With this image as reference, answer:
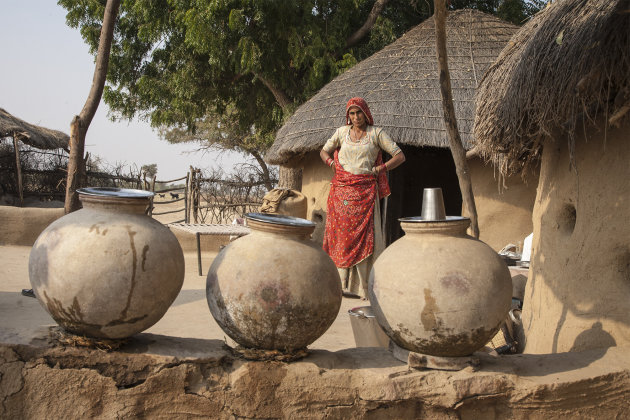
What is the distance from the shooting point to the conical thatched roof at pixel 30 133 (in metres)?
11.8

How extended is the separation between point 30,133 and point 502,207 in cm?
1030

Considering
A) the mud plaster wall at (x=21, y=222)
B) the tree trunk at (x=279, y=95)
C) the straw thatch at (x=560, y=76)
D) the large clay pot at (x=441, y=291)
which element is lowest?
the mud plaster wall at (x=21, y=222)

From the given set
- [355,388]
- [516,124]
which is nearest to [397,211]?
[516,124]

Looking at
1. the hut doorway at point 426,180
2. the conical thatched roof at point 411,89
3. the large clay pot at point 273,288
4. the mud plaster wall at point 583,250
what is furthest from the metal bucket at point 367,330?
the hut doorway at point 426,180

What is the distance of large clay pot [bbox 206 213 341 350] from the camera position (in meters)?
2.26

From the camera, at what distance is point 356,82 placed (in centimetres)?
705

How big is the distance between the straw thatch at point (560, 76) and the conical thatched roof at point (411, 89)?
2139 millimetres

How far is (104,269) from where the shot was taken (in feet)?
7.02

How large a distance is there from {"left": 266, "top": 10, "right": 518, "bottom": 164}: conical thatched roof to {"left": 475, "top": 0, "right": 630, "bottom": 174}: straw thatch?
214 cm

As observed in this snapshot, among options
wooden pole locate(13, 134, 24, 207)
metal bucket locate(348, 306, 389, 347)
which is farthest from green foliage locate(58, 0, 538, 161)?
metal bucket locate(348, 306, 389, 347)

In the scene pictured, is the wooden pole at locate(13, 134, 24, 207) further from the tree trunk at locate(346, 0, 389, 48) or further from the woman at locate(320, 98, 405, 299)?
the woman at locate(320, 98, 405, 299)

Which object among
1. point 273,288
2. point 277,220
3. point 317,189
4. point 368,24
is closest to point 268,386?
point 273,288

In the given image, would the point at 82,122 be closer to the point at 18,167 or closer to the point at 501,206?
the point at 501,206

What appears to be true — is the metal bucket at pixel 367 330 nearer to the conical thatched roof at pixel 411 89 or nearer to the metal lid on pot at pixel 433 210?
the metal lid on pot at pixel 433 210
